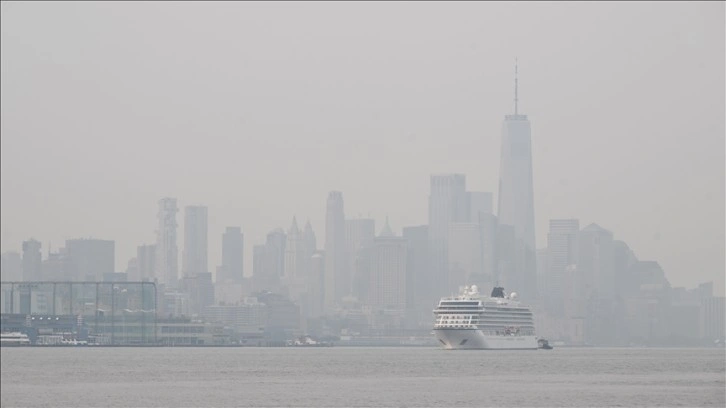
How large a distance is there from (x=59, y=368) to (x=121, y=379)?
25231 millimetres

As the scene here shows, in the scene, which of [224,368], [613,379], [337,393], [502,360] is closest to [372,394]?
[337,393]

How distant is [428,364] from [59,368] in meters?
42.7

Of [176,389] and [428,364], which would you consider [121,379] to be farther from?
[428,364]

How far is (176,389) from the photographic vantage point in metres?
109

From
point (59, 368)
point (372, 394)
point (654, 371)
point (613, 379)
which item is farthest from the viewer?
point (654, 371)

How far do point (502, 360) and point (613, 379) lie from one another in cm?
4974

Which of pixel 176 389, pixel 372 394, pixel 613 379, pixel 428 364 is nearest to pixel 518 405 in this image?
pixel 372 394

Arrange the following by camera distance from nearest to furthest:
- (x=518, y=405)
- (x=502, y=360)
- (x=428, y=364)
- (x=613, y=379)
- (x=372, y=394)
Answer: (x=518, y=405)
(x=372, y=394)
(x=613, y=379)
(x=428, y=364)
(x=502, y=360)

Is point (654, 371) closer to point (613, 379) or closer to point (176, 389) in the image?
point (613, 379)

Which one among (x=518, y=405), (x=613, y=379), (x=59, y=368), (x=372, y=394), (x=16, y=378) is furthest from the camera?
(x=59, y=368)

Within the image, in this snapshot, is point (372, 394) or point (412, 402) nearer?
point (412, 402)

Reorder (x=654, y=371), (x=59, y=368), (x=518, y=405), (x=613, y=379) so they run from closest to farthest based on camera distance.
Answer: (x=518, y=405)
(x=613, y=379)
(x=59, y=368)
(x=654, y=371)

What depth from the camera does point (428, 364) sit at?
171500mm

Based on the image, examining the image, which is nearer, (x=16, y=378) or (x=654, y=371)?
(x=16, y=378)
